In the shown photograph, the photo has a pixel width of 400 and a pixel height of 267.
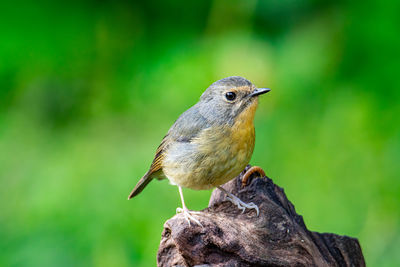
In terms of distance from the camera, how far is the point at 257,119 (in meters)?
5.35

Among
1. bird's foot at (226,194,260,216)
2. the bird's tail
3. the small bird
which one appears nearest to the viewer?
bird's foot at (226,194,260,216)

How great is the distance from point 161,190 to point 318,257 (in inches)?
72.7

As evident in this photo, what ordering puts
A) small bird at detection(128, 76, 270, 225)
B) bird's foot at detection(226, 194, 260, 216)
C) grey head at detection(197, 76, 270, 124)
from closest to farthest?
bird's foot at detection(226, 194, 260, 216)
small bird at detection(128, 76, 270, 225)
grey head at detection(197, 76, 270, 124)

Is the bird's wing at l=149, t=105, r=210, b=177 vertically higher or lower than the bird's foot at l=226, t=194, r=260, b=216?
higher

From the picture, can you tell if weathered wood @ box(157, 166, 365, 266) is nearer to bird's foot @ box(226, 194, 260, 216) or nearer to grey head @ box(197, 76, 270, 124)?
bird's foot @ box(226, 194, 260, 216)

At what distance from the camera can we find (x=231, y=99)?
14.3 feet

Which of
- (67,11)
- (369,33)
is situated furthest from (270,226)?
(67,11)

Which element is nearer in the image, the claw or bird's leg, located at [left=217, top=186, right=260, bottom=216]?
bird's leg, located at [left=217, top=186, right=260, bottom=216]

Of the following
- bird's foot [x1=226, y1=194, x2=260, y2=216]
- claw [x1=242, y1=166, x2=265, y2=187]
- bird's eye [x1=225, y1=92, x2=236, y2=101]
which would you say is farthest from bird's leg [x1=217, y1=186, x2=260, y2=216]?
bird's eye [x1=225, y1=92, x2=236, y2=101]

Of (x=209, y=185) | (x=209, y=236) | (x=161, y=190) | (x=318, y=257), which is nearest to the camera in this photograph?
(x=209, y=236)

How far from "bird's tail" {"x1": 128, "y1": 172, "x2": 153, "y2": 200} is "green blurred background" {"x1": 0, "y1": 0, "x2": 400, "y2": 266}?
0.37 feet

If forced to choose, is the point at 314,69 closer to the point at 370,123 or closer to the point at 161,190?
the point at 370,123

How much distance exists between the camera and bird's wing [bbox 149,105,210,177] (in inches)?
172

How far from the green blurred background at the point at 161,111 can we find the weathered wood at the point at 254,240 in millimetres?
1106
